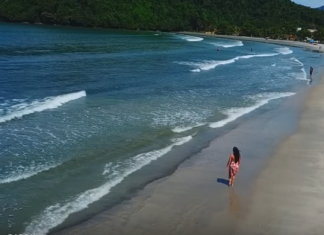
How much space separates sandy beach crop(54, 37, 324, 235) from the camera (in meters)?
10.5

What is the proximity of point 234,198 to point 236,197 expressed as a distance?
→ 102 mm

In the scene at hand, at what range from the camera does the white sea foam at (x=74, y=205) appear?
10430mm

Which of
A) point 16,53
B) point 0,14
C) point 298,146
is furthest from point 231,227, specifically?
point 0,14

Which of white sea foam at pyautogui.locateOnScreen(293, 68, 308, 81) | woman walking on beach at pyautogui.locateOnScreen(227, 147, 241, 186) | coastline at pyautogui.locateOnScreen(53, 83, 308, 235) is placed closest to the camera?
coastline at pyautogui.locateOnScreen(53, 83, 308, 235)

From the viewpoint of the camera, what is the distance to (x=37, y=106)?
23.1 m

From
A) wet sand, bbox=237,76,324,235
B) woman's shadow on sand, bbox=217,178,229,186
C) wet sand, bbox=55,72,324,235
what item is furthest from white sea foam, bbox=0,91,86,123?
wet sand, bbox=237,76,324,235

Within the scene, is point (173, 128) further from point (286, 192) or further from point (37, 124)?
point (286, 192)

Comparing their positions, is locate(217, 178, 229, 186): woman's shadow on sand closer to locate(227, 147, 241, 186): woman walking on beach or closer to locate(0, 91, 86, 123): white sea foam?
locate(227, 147, 241, 186): woman walking on beach

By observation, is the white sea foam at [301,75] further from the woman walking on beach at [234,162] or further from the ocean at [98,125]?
the woman walking on beach at [234,162]

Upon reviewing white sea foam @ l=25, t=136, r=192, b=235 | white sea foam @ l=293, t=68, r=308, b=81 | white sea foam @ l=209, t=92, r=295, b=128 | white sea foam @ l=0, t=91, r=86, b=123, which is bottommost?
white sea foam @ l=25, t=136, r=192, b=235

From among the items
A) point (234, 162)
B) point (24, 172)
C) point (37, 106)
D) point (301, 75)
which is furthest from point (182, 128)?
point (301, 75)

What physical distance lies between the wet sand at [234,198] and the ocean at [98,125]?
0.67 m

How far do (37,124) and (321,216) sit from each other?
13.5 metres

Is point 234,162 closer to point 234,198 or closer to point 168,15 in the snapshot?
point 234,198
